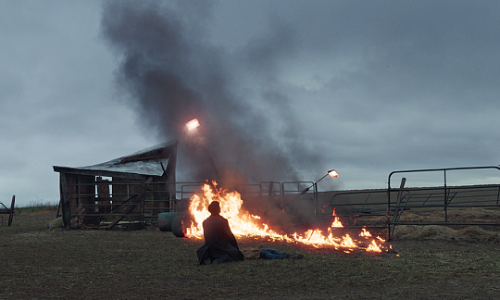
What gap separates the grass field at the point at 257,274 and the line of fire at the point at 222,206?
4.45ft

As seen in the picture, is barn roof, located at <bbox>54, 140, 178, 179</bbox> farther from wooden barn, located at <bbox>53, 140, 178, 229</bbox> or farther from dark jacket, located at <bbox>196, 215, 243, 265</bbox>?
dark jacket, located at <bbox>196, 215, 243, 265</bbox>

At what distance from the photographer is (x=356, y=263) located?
7875 mm

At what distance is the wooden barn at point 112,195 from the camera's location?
1847cm

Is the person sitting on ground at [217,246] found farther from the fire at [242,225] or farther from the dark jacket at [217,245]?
the fire at [242,225]

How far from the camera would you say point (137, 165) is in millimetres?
21562

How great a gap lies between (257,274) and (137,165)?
15793mm

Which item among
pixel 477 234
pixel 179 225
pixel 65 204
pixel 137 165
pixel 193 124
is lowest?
pixel 477 234

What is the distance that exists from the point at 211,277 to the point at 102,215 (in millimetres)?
13109

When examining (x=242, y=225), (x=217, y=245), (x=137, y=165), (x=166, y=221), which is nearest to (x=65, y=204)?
(x=137, y=165)

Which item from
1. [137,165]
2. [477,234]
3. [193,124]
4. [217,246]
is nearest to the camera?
[217,246]

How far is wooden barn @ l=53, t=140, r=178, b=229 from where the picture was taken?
18469 mm

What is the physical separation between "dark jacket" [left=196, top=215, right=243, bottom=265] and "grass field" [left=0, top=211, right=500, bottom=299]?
11.5 inches

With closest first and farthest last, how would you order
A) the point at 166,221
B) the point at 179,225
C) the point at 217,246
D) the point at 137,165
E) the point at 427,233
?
the point at 217,246 < the point at 427,233 < the point at 179,225 < the point at 166,221 < the point at 137,165

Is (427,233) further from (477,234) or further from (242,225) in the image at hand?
(242,225)
